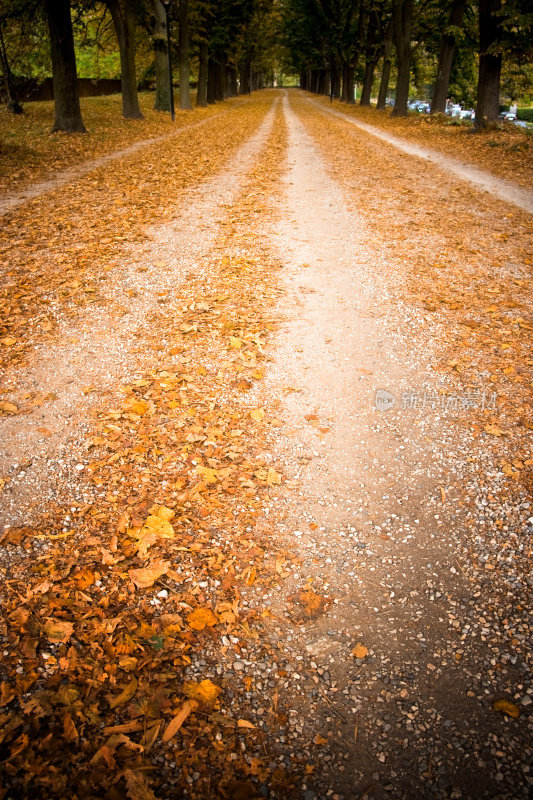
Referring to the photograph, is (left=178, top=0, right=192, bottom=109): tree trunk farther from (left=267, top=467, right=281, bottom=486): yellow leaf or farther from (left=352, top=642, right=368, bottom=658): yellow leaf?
(left=352, top=642, right=368, bottom=658): yellow leaf

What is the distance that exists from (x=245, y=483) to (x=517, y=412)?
218 cm

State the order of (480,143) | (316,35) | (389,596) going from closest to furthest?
(389,596), (480,143), (316,35)

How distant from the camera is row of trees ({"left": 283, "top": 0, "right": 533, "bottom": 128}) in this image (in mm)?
15797

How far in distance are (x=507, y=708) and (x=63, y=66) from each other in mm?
18688

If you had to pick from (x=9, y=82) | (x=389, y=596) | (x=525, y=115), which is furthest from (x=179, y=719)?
(x=525, y=115)

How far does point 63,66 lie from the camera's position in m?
14.5

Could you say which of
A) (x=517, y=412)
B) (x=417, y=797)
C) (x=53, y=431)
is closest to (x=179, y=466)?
(x=53, y=431)

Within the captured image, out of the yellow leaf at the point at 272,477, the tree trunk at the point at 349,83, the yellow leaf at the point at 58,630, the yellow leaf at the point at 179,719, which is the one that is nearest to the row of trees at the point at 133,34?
the tree trunk at the point at 349,83

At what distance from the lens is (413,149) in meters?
16.0

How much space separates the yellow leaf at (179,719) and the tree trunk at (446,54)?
2564 centimetres

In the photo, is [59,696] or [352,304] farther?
[352,304]

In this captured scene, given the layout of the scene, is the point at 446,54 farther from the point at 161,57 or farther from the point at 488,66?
the point at 161,57

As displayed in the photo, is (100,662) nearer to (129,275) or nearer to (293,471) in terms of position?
(293,471)

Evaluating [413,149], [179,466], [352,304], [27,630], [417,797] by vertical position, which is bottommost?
[417,797]
